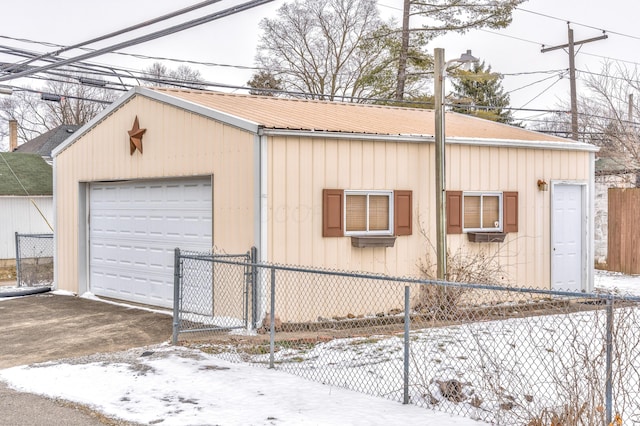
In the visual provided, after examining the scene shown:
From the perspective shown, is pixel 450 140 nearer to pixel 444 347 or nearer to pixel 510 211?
pixel 510 211

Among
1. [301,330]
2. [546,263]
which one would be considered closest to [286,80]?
[546,263]

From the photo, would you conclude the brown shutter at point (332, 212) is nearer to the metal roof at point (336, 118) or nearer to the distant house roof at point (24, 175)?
the metal roof at point (336, 118)

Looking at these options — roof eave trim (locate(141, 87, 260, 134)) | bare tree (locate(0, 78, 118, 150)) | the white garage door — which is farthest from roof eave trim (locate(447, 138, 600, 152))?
bare tree (locate(0, 78, 118, 150))

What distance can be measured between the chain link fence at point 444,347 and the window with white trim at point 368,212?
80 centimetres

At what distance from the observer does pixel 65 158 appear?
14.5m

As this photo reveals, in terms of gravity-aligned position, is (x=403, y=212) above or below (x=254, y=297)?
above

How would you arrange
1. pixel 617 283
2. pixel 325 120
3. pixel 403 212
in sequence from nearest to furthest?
pixel 403 212
pixel 325 120
pixel 617 283

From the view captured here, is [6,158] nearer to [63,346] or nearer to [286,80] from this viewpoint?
[286,80]

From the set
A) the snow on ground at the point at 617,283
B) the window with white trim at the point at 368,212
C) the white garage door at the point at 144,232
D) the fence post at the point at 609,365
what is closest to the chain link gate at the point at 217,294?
the white garage door at the point at 144,232

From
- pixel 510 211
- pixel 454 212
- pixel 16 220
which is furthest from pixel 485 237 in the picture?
pixel 16 220

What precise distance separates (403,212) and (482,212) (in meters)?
1.77

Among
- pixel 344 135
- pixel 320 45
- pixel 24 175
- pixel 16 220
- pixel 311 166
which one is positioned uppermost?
pixel 320 45

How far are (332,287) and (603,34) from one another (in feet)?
54.3

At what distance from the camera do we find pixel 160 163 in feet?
38.8
